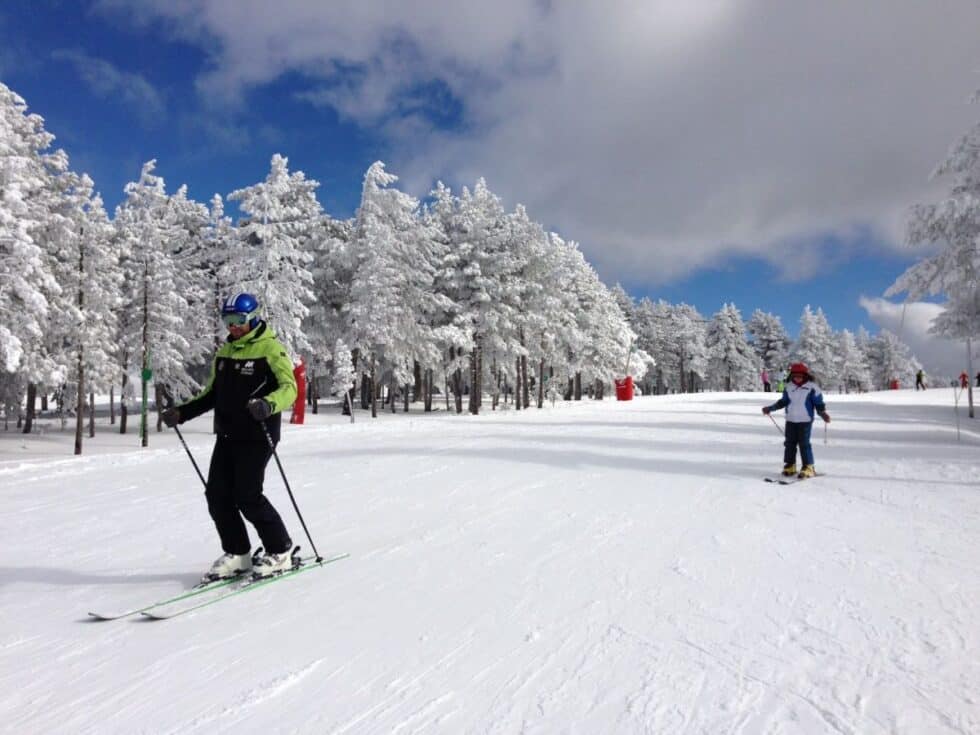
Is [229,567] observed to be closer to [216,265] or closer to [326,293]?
[326,293]

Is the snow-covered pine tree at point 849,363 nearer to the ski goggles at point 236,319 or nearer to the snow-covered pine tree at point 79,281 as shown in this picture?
the snow-covered pine tree at point 79,281

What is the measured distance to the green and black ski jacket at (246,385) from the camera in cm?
443

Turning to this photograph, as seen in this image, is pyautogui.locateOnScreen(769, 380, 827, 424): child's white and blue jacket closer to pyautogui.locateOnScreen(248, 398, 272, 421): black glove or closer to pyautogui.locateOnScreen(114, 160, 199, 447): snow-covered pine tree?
pyautogui.locateOnScreen(248, 398, 272, 421): black glove

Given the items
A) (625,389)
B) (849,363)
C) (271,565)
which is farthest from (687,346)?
(271,565)

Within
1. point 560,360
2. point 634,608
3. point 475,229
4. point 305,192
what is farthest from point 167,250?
point 634,608

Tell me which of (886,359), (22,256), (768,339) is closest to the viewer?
(22,256)

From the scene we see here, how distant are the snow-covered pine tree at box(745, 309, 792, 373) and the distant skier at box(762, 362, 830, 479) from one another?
257 feet

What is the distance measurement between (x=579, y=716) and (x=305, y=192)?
3313 centimetres

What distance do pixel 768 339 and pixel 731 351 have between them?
1073 centimetres

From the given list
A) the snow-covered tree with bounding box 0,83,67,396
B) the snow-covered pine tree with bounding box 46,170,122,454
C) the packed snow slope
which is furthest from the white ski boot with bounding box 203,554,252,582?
the snow-covered pine tree with bounding box 46,170,122,454

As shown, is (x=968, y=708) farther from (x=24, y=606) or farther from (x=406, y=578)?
(x=24, y=606)

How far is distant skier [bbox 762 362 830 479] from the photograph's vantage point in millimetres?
9016

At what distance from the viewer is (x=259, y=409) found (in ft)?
13.5

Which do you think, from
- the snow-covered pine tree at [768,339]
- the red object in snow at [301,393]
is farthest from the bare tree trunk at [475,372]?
the snow-covered pine tree at [768,339]
